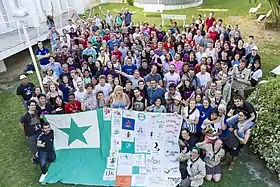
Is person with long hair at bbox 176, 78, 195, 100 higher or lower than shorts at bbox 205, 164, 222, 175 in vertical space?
higher

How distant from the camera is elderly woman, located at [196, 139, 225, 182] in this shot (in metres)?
6.33

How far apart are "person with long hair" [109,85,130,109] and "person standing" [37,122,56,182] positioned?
1.60 meters

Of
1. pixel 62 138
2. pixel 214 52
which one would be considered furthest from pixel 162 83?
pixel 62 138

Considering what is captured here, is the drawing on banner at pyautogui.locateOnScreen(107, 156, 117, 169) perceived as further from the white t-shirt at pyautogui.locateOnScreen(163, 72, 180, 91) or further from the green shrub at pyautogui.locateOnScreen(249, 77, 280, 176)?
the green shrub at pyautogui.locateOnScreen(249, 77, 280, 176)

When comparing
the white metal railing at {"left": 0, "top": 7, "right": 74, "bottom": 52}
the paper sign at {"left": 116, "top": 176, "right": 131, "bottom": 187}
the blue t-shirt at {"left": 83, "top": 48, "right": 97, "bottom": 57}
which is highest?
the blue t-shirt at {"left": 83, "top": 48, "right": 97, "bottom": 57}

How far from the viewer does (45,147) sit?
22.1 feet

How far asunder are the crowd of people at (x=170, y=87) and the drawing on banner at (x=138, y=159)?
2.84ft

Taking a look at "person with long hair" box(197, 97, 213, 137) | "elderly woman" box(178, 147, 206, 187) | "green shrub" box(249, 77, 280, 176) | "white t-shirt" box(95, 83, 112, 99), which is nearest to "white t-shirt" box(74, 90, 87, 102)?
"white t-shirt" box(95, 83, 112, 99)

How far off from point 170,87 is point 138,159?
183cm

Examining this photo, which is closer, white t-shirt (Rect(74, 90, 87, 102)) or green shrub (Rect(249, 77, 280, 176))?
green shrub (Rect(249, 77, 280, 176))

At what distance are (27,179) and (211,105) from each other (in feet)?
14.7

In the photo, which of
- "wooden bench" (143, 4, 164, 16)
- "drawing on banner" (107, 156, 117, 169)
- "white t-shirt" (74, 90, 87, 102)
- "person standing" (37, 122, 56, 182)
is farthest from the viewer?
"wooden bench" (143, 4, 164, 16)

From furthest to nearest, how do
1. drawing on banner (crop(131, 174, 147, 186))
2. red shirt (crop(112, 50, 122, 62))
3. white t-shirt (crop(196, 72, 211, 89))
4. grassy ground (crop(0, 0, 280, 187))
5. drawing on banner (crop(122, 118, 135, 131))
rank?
red shirt (crop(112, 50, 122, 62)), white t-shirt (crop(196, 72, 211, 89)), drawing on banner (crop(122, 118, 135, 131)), grassy ground (crop(0, 0, 280, 187)), drawing on banner (crop(131, 174, 147, 186))

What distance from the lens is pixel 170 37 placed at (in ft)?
35.6
